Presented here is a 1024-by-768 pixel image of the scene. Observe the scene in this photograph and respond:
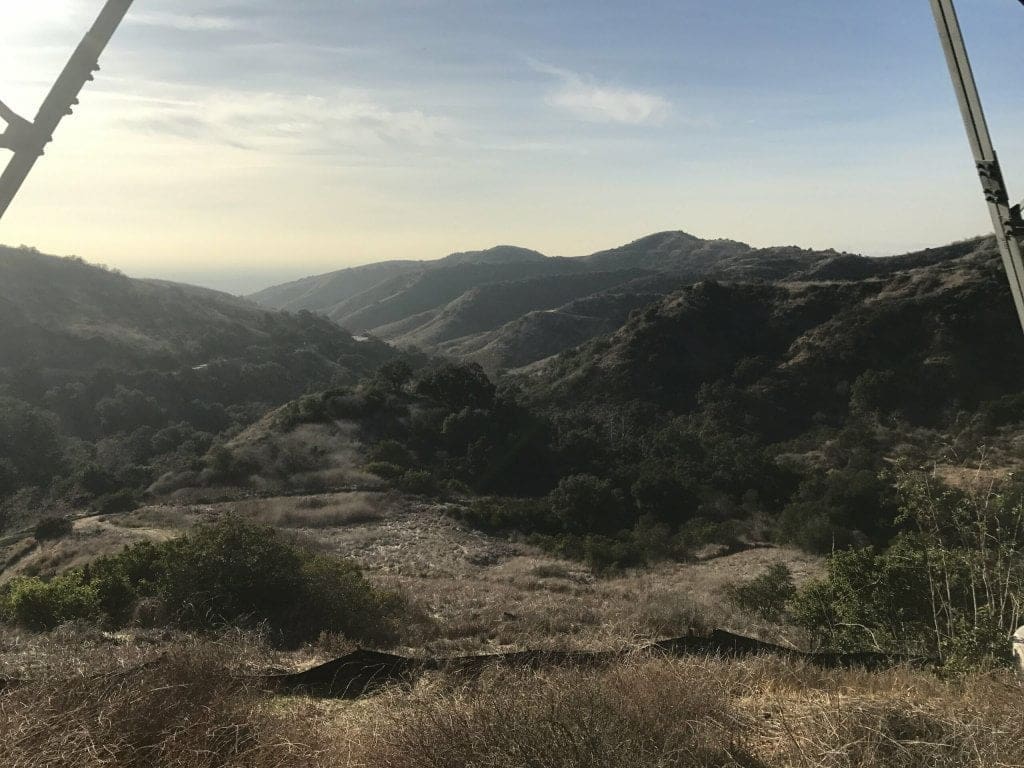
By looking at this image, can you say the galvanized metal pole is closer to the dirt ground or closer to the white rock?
the white rock

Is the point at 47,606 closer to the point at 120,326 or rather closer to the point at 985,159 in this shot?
the point at 985,159

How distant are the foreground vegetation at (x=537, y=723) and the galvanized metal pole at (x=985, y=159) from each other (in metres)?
2.02

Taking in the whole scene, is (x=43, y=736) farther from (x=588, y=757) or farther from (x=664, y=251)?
(x=664, y=251)

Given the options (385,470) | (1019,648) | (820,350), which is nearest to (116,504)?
(385,470)

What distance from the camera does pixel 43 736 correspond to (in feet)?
9.56

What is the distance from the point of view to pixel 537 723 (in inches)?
118

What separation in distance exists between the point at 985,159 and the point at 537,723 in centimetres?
296

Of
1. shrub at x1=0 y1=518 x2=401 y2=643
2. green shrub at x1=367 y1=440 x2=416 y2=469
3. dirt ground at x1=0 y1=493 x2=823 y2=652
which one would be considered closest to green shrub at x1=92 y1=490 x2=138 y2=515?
dirt ground at x1=0 y1=493 x2=823 y2=652

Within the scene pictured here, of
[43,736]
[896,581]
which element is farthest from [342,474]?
[43,736]

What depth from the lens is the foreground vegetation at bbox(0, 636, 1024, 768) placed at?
277 centimetres

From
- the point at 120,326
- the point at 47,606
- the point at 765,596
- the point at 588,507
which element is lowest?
the point at 588,507

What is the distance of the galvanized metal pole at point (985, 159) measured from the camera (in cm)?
217

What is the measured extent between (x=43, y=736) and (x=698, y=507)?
84.0 feet

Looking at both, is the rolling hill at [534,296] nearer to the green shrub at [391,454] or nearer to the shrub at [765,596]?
the green shrub at [391,454]
